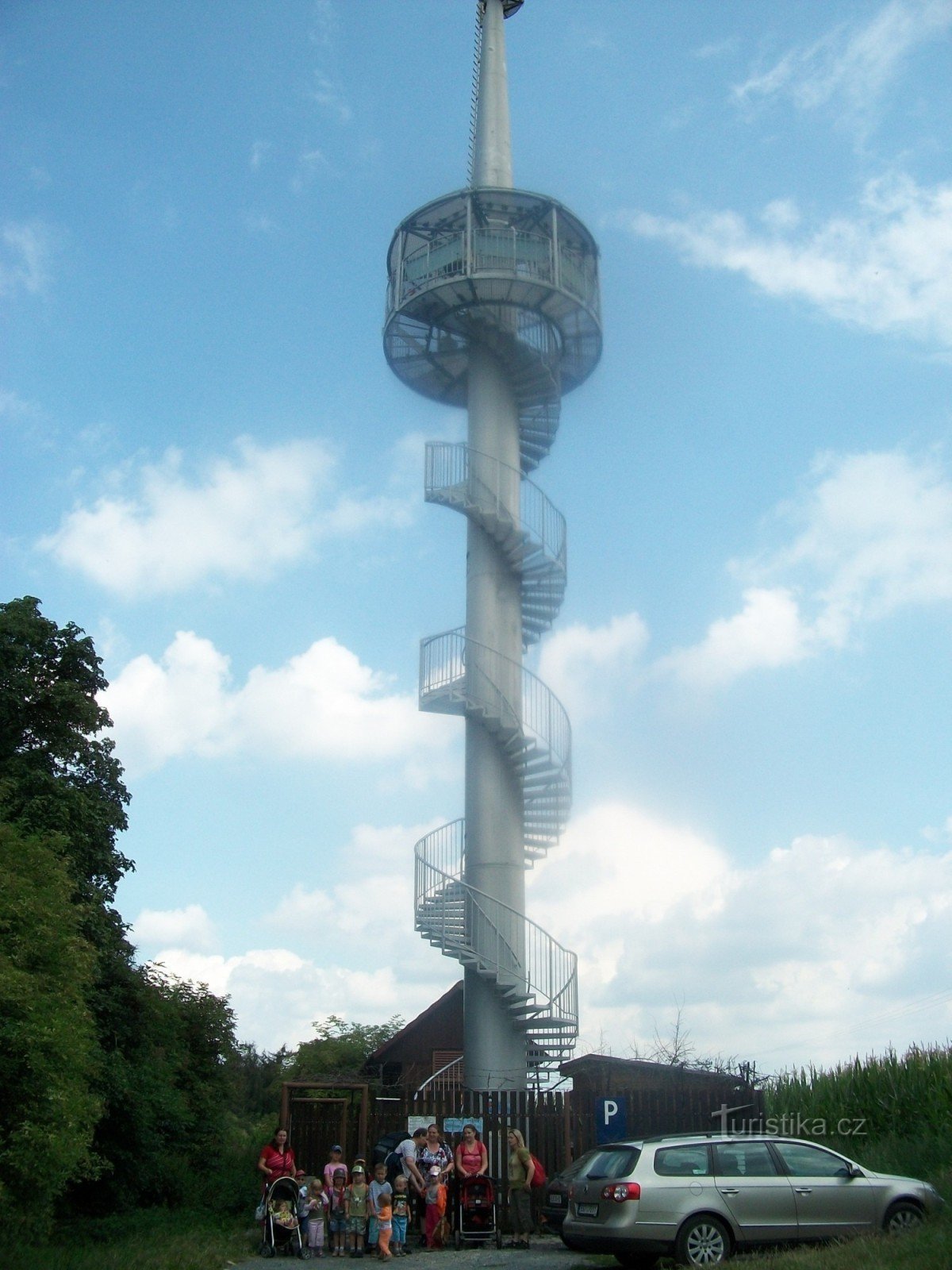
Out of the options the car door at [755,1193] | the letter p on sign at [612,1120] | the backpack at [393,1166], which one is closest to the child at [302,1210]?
the backpack at [393,1166]

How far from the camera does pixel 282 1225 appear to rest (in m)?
14.1

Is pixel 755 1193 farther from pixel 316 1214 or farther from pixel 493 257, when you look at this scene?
pixel 493 257

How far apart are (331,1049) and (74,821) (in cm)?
2644

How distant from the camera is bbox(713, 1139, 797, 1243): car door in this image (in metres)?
11.4

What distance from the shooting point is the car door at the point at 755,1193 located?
11375mm

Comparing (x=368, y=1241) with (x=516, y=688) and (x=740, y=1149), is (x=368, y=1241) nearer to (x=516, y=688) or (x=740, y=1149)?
(x=740, y=1149)

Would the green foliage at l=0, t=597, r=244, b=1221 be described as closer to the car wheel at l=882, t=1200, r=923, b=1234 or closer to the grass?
the grass

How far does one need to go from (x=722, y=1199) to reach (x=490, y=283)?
18.0 metres

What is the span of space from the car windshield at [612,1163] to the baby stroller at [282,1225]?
12.8 feet

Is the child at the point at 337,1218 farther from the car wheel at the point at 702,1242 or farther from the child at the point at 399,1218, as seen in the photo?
the car wheel at the point at 702,1242

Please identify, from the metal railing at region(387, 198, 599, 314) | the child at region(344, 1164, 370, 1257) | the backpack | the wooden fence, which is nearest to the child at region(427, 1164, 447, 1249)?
the child at region(344, 1164, 370, 1257)

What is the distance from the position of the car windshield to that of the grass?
4001 millimetres

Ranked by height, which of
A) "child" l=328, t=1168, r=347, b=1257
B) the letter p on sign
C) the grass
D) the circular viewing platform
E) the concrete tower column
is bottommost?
the grass

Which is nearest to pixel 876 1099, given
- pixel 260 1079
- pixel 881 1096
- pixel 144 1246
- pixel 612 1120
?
pixel 881 1096
